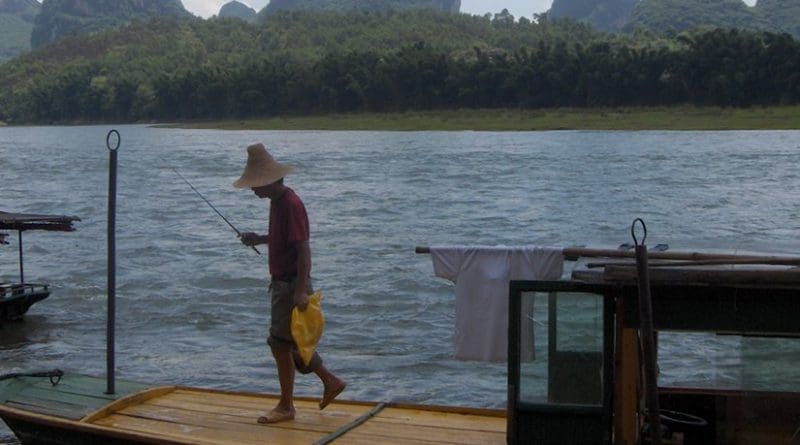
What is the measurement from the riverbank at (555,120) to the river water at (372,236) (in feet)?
17.2

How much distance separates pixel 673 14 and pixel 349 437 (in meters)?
168

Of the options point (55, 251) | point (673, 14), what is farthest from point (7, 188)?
point (673, 14)

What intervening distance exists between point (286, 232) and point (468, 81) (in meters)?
74.3

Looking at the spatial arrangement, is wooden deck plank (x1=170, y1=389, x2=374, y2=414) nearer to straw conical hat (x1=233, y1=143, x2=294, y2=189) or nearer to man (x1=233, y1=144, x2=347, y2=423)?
man (x1=233, y1=144, x2=347, y2=423)

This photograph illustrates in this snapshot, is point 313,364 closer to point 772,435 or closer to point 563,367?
point 563,367

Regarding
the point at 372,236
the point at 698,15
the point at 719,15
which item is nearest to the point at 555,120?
the point at 372,236

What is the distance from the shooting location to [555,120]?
7369cm

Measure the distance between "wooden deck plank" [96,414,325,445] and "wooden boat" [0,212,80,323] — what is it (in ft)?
28.6

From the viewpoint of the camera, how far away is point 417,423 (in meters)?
7.36

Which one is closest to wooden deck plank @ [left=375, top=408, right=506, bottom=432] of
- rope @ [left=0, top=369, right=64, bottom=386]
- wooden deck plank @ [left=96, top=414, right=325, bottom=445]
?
wooden deck plank @ [left=96, top=414, right=325, bottom=445]

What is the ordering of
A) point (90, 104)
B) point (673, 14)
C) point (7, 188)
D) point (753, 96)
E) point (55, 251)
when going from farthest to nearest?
point (673, 14), point (90, 104), point (753, 96), point (7, 188), point (55, 251)

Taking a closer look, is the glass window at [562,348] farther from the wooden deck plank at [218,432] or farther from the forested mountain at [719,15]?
the forested mountain at [719,15]

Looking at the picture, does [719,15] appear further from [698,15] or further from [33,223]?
[33,223]

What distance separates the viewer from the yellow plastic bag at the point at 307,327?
7.32 m
